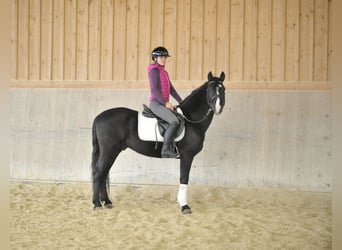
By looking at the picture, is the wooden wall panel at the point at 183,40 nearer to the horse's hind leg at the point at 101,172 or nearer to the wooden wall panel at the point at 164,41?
the wooden wall panel at the point at 164,41

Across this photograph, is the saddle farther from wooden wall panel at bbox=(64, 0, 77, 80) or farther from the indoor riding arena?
wooden wall panel at bbox=(64, 0, 77, 80)

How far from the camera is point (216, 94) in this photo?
2.80 m

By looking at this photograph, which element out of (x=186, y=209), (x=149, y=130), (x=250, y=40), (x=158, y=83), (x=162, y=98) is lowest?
(x=186, y=209)

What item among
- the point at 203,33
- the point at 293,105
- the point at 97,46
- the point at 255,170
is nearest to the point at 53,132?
the point at 97,46

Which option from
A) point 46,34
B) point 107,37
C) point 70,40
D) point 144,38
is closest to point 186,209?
point 144,38

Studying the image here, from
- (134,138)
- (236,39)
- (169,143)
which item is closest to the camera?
(169,143)

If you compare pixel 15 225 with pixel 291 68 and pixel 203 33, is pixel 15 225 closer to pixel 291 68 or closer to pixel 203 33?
pixel 203 33

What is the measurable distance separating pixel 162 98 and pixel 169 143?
38cm

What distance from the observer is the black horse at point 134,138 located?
9.91 ft

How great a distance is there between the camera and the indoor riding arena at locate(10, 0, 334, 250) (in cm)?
277

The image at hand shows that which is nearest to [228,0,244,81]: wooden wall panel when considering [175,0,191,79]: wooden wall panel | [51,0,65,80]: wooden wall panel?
[175,0,191,79]: wooden wall panel

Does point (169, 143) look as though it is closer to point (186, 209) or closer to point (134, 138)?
point (134, 138)

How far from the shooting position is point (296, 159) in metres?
2.98

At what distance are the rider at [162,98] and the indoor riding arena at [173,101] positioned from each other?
56cm
